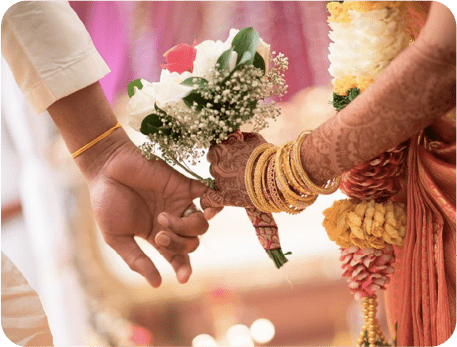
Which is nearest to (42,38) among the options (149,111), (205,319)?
(149,111)

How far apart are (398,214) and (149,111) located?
0.66m

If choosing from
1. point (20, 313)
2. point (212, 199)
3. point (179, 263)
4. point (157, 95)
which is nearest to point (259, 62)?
point (157, 95)

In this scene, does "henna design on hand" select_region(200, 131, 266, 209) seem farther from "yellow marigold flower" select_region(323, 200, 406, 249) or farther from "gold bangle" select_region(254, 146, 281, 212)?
"yellow marigold flower" select_region(323, 200, 406, 249)

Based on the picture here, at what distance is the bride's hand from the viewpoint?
4.02ft

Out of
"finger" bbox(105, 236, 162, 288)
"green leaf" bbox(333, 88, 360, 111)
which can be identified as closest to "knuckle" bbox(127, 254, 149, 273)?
"finger" bbox(105, 236, 162, 288)

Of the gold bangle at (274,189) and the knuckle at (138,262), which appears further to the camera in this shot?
the knuckle at (138,262)

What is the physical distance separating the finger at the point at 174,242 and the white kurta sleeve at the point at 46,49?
19.0 inches

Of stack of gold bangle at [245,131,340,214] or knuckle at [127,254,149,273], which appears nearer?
stack of gold bangle at [245,131,340,214]

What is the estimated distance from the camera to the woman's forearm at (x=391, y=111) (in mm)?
914

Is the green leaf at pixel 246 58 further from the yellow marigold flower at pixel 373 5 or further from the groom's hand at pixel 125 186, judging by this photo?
the groom's hand at pixel 125 186

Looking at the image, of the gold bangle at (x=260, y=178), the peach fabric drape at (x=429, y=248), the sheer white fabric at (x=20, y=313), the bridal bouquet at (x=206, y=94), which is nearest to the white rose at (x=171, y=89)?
the bridal bouquet at (x=206, y=94)

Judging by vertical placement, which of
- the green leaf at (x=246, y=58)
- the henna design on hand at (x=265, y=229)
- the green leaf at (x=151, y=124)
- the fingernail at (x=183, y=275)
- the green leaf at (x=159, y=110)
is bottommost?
the fingernail at (x=183, y=275)

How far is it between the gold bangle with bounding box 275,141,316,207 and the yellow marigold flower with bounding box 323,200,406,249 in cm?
15

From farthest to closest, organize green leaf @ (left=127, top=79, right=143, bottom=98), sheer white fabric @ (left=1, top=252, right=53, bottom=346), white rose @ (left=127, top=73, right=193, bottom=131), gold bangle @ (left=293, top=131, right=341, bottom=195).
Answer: sheer white fabric @ (left=1, top=252, right=53, bottom=346), green leaf @ (left=127, top=79, right=143, bottom=98), white rose @ (left=127, top=73, right=193, bottom=131), gold bangle @ (left=293, top=131, right=341, bottom=195)
